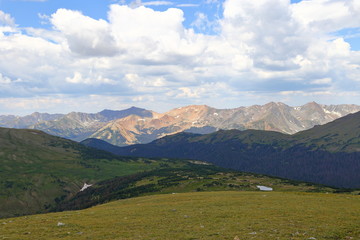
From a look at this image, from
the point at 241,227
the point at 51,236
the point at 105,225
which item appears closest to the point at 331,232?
the point at 241,227

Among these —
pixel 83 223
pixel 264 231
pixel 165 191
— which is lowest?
pixel 165 191

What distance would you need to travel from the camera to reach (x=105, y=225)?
1937 inches

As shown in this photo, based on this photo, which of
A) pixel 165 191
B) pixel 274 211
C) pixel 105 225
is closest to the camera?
pixel 105 225

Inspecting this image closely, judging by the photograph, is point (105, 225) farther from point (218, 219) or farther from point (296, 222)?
point (296, 222)

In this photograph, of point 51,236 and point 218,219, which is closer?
point 51,236

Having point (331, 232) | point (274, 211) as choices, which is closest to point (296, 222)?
point (331, 232)

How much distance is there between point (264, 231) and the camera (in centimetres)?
3881

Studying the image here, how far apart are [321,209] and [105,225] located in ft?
139

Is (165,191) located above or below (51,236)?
below

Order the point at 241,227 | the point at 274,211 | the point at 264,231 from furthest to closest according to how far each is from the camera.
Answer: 1. the point at 274,211
2. the point at 241,227
3. the point at 264,231

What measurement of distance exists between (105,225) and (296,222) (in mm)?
31382

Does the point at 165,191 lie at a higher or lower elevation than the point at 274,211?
lower

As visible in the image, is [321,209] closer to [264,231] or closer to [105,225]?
[264,231]

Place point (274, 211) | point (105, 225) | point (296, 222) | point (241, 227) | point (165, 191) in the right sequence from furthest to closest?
point (165, 191), point (274, 211), point (105, 225), point (296, 222), point (241, 227)
